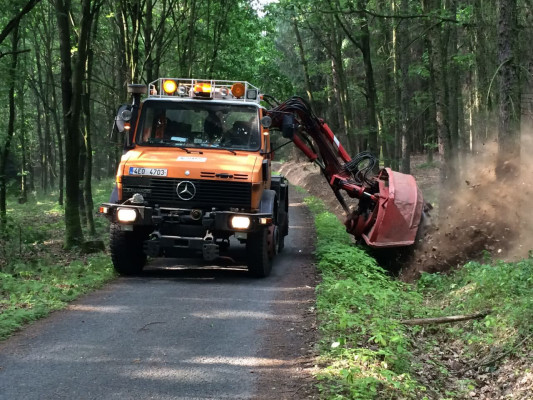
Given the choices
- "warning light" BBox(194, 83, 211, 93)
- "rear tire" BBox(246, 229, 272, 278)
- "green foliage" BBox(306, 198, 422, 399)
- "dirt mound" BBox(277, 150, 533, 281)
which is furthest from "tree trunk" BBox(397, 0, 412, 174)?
"rear tire" BBox(246, 229, 272, 278)

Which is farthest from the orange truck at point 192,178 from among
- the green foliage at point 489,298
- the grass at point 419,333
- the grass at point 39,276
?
the green foliage at point 489,298

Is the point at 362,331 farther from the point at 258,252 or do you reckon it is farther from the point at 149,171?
the point at 149,171

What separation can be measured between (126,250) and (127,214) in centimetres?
94

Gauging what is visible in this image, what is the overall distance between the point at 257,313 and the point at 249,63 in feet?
84.9

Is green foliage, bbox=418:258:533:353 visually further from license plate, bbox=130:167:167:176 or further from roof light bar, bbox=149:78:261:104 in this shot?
license plate, bbox=130:167:167:176

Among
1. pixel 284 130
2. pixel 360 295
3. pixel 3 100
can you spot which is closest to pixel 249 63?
pixel 3 100

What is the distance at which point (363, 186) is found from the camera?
40.0 feet

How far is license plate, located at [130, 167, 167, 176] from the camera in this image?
30.2ft

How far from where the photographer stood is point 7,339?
641cm

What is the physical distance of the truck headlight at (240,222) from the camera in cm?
911

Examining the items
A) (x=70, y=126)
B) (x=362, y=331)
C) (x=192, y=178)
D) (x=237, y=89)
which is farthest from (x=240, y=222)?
(x=70, y=126)

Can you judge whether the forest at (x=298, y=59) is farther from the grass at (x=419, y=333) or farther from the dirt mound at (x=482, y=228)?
the grass at (x=419, y=333)

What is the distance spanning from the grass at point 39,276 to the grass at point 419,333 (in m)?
3.86

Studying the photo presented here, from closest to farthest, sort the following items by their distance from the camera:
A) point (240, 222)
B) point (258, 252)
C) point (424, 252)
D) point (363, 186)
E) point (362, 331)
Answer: point (362, 331), point (240, 222), point (258, 252), point (424, 252), point (363, 186)
